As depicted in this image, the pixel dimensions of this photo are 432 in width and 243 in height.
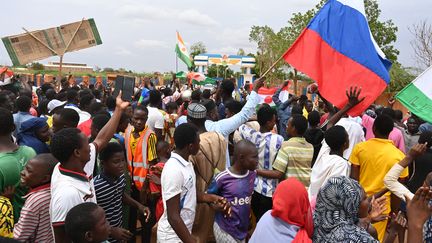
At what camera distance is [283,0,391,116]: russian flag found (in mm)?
4992

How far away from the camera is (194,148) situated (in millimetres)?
3199

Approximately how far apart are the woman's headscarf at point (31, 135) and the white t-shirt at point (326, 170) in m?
2.94

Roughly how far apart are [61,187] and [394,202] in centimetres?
360

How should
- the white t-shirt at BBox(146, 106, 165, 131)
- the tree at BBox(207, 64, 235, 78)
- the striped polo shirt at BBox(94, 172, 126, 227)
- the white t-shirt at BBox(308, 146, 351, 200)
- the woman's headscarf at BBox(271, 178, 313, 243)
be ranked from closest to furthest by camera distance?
the woman's headscarf at BBox(271, 178, 313, 243), the striped polo shirt at BBox(94, 172, 126, 227), the white t-shirt at BBox(308, 146, 351, 200), the white t-shirt at BBox(146, 106, 165, 131), the tree at BBox(207, 64, 235, 78)

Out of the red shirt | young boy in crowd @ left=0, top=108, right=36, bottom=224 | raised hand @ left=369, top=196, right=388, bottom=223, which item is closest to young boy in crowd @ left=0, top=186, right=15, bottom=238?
young boy in crowd @ left=0, top=108, right=36, bottom=224

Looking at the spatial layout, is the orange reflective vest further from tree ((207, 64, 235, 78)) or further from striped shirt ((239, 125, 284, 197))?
tree ((207, 64, 235, 78))

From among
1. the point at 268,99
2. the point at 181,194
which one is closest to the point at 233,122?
the point at 181,194

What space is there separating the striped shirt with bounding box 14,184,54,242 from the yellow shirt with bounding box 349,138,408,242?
3229 millimetres

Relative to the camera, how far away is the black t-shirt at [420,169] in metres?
5.18

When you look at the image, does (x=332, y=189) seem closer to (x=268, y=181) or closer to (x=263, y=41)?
(x=268, y=181)

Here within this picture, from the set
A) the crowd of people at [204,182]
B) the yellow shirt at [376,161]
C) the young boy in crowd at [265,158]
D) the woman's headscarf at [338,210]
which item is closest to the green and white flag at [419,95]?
the crowd of people at [204,182]

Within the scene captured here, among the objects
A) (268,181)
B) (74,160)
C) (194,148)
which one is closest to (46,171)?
(74,160)

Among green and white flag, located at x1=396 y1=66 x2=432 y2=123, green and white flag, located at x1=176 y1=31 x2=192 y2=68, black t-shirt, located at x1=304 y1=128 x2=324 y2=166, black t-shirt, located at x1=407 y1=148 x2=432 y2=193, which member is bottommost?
green and white flag, located at x1=176 y1=31 x2=192 y2=68

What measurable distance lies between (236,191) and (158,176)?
1.11 m
